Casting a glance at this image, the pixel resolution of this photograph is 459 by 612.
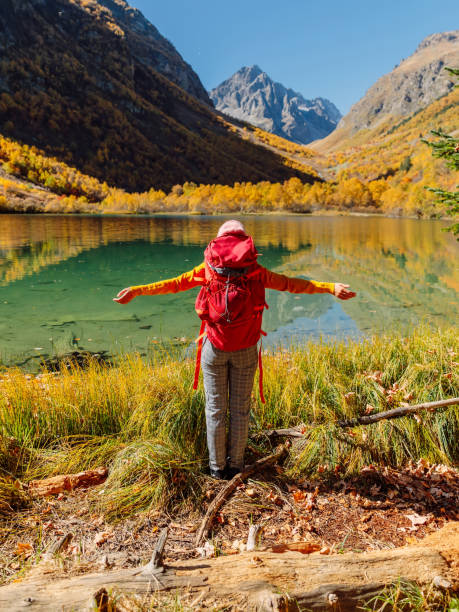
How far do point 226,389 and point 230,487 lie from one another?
74 centimetres

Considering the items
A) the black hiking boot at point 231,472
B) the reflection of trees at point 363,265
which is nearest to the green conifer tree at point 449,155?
the black hiking boot at point 231,472

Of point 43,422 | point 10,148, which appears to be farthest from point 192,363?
point 10,148

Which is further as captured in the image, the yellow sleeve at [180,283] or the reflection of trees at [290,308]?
the reflection of trees at [290,308]

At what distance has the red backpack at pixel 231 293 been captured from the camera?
2418 millimetres

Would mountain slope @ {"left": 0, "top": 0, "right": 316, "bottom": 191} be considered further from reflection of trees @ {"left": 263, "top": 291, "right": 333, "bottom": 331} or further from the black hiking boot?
the black hiking boot

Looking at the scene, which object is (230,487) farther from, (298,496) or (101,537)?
(101,537)

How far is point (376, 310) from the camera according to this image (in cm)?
1123

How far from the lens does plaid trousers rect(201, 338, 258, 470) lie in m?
2.64

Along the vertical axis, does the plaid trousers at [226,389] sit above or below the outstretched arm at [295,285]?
below

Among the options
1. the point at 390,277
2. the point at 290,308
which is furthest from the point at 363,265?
the point at 290,308

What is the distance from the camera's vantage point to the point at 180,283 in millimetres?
2799

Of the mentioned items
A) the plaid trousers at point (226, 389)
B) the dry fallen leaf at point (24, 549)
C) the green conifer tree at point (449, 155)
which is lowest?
the dry fallen leaf at point (24, 549)

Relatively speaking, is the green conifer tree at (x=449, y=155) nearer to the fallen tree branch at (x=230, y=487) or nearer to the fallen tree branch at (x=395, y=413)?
the fallen tree branch at (x=395, y=413)

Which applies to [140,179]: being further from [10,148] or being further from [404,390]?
[404,390]
